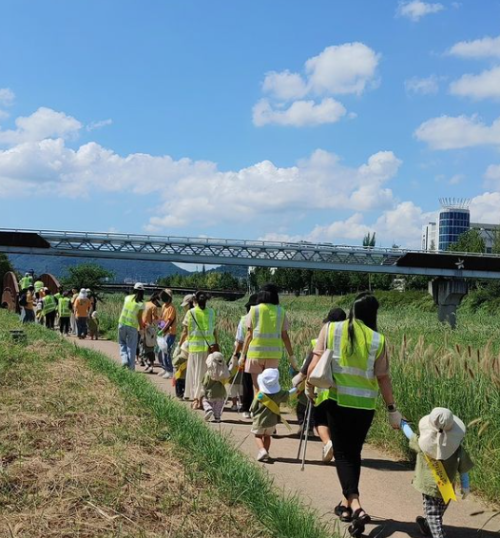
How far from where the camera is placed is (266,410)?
7418mm

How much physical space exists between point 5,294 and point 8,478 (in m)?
37.5

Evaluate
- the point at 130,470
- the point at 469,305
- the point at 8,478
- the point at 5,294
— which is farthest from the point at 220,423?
the point at 469,305

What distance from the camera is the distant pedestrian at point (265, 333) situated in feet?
29.5

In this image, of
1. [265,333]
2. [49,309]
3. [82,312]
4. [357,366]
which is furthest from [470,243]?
[357,366]

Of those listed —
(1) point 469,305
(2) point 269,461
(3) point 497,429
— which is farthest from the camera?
(1) point 469,305

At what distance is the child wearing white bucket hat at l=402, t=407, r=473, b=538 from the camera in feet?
15.9

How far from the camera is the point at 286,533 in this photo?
4637 millimetres

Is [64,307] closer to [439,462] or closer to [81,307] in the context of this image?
[81,307]

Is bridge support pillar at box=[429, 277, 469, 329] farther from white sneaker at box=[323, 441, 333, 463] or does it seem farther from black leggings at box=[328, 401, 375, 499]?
black leggings at box=[328, 401, 375, 499]

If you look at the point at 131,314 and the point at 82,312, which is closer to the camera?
the point at 131,314

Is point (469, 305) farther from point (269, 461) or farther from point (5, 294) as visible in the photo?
point (269, 461)

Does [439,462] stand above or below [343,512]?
above

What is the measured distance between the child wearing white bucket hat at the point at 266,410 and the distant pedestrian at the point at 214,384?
1.97 meters

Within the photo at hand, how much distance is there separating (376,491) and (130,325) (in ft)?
26.6
